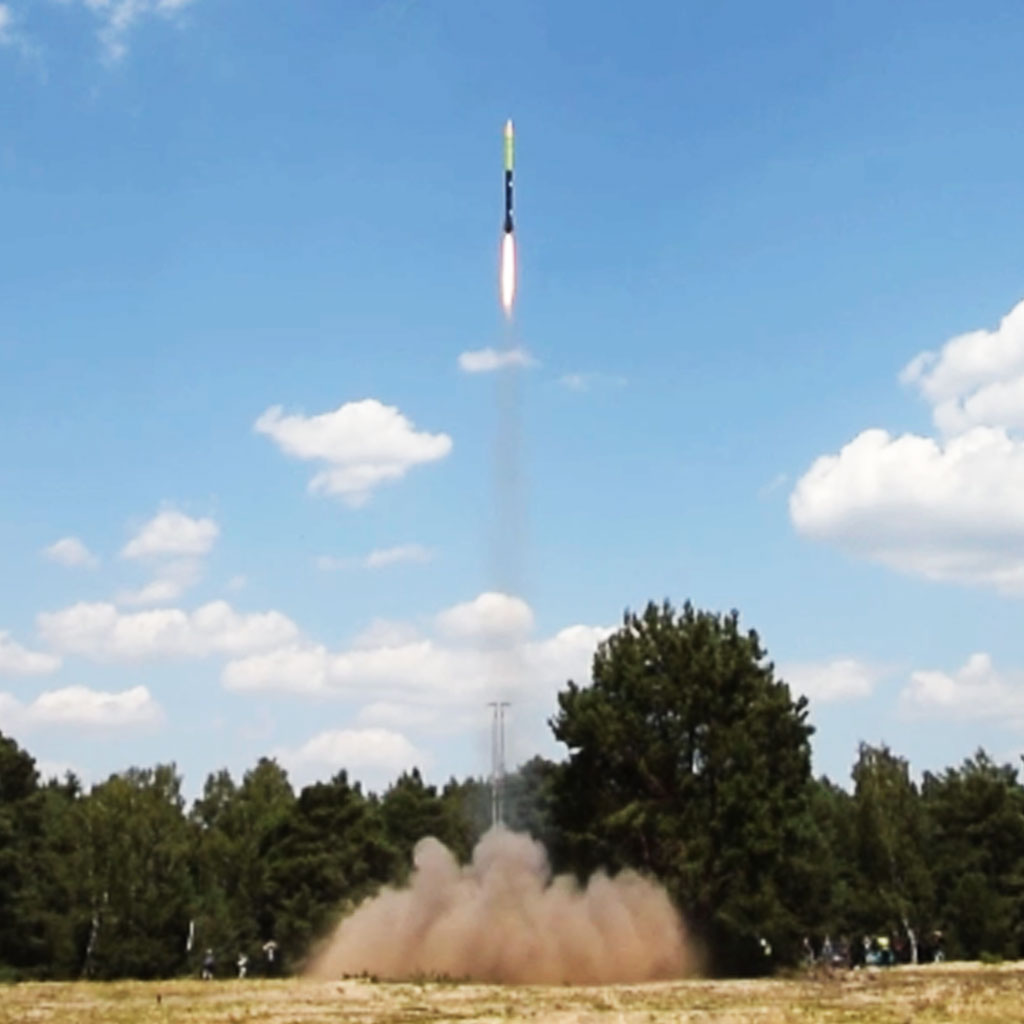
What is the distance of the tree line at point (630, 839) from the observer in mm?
66312

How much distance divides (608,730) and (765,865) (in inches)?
345

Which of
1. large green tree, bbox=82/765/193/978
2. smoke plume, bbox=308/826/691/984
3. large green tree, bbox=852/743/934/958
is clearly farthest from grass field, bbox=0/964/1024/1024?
large green tree, bbox=852/743/934/958

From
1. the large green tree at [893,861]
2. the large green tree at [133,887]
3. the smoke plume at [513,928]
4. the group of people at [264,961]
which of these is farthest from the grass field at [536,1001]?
the large green tree at [893,861]

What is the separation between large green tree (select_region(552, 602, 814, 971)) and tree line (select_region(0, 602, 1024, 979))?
0.10m

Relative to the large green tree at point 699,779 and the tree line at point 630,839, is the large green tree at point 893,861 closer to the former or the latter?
the tree line at point 630,839

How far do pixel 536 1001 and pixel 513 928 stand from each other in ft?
49.8

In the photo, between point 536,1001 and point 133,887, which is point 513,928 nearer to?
point 536,1001

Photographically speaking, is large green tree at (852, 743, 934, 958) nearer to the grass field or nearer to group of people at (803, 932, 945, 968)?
group of people at (803, 932, 945, 968)

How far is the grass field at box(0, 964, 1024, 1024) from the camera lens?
3878 centimetres

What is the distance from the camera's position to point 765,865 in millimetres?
65188

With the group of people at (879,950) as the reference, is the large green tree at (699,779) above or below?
above

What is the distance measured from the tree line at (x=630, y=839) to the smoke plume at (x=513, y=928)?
85.1 inches

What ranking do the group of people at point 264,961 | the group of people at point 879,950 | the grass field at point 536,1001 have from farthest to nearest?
the group of people at point 264,961 → the group of people at point 879,950 → the grass field at point 536,1001

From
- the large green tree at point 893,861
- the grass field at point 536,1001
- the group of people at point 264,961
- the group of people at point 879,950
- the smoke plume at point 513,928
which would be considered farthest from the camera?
the large green tree at point 893,861
